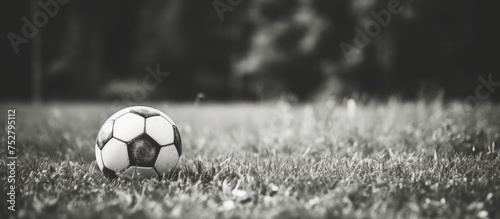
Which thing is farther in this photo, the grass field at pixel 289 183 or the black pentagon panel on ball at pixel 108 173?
the black pentagon panel on ball at pixel 108 173

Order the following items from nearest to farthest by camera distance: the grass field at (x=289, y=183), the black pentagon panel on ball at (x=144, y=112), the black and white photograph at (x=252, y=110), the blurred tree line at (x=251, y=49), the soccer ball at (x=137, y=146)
A: the grass field at (x=289, y=183) → the black and white photograph at (x=252, y=110) → the soccer ball at (x=137, y=146) → the black pentagon panel on ball at (x=144, y=112) → the blurred tree line at (x=251, y=49)

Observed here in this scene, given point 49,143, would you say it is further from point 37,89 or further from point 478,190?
point 37,89

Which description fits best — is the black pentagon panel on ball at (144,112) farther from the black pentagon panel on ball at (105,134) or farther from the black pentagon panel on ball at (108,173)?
the black pentagon panel on ball at (108,173)

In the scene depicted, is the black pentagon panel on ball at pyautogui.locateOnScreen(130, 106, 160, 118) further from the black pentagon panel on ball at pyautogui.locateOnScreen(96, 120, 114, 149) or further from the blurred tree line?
the blurred tree line

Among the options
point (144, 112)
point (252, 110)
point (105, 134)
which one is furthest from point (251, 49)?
point (105, 134)

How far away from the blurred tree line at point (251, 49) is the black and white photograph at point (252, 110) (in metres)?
0.06

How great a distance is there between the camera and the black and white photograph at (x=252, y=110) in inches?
92.3

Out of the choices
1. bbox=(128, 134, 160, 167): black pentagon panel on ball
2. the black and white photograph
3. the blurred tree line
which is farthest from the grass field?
the blurred tree line

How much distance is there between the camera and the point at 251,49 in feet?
61.6

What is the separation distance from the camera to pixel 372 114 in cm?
566

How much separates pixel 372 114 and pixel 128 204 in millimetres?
4298

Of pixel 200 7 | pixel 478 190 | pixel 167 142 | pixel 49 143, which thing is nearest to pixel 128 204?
pixel 167 142

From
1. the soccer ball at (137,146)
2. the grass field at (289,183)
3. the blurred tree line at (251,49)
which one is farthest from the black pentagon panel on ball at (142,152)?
the blurred tree line at (251,49)

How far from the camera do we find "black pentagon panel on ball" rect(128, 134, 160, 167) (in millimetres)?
2691
